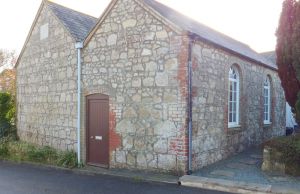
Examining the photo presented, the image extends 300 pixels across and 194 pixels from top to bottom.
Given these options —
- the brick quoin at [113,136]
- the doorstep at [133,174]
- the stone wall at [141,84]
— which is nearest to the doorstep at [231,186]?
the doorstep at [133,174]

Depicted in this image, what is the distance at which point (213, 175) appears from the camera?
9242 mm

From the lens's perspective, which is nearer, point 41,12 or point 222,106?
point 222,106

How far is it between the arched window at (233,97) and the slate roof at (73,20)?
600 centimetres

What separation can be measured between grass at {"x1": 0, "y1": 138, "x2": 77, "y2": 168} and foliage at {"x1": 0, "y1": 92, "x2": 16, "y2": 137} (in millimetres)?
905

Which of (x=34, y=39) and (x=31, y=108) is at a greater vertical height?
(x=34, y=39)

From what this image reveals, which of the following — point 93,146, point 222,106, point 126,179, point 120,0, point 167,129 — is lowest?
point 126,179

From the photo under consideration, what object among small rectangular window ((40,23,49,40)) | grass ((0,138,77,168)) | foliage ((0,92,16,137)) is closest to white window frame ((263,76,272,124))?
grass ((0,138,77,168))

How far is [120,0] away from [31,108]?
22.6 ft

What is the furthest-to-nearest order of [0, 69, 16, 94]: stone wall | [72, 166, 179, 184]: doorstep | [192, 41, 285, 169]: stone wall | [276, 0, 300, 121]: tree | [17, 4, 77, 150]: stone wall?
[0, 69, 16, 94]: stone wall
[17, 4, 77, 150]: stone wall
[276, 0, 300, 121]: tree
[192, 41, 285, 169]: stone wall
[72, 166, 179, 184]: doorstep

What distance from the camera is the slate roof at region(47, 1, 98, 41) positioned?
12.7 m

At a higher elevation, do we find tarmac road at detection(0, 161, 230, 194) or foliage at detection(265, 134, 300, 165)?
foliage at detection(265, 134, 300, 165)

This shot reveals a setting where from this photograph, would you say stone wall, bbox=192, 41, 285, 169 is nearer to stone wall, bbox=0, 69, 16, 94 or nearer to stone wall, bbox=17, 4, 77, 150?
stone wall, bbox=17, 4, 77, 150

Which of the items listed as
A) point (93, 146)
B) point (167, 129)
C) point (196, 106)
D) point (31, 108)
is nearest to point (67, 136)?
point (93, 146)

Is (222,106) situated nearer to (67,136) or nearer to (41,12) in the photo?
(67,136)
